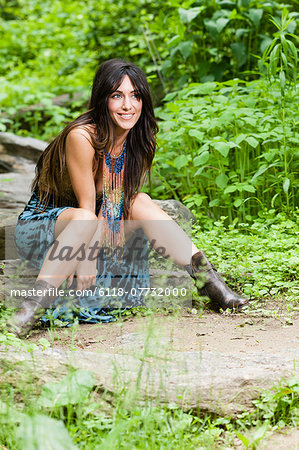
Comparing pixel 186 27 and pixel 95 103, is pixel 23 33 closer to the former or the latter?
pixel 186 27

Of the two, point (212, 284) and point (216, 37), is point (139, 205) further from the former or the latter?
point (216, 37)

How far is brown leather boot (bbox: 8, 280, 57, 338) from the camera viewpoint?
2.55 meters

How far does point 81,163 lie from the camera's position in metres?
2.91

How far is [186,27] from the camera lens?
5.15 metres

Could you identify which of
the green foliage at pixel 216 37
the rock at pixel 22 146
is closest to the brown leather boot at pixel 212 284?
the green foliage at pixel 216 37

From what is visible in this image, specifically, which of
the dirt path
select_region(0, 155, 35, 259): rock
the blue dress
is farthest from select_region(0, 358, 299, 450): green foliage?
select_region(0, 155, 35, 259): rock

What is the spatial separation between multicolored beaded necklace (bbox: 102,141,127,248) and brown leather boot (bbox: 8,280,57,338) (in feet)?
1.76

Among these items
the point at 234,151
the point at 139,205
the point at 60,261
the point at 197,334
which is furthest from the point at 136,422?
the point at 234,151

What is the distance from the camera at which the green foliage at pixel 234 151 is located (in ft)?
12.8

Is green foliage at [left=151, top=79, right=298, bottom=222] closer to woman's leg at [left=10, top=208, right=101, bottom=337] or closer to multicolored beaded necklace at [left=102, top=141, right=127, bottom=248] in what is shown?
multicolored beaded necklace at [left=102, top=141, right=127, bottom=248]

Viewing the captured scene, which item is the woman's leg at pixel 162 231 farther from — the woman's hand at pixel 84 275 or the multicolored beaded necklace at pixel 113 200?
the woman's hand at pixel 84 275

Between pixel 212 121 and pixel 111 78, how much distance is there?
1.18m

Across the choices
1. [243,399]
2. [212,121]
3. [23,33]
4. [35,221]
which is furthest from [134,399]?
[23,33]

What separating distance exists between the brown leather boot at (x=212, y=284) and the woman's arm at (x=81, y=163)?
0.61 metres
